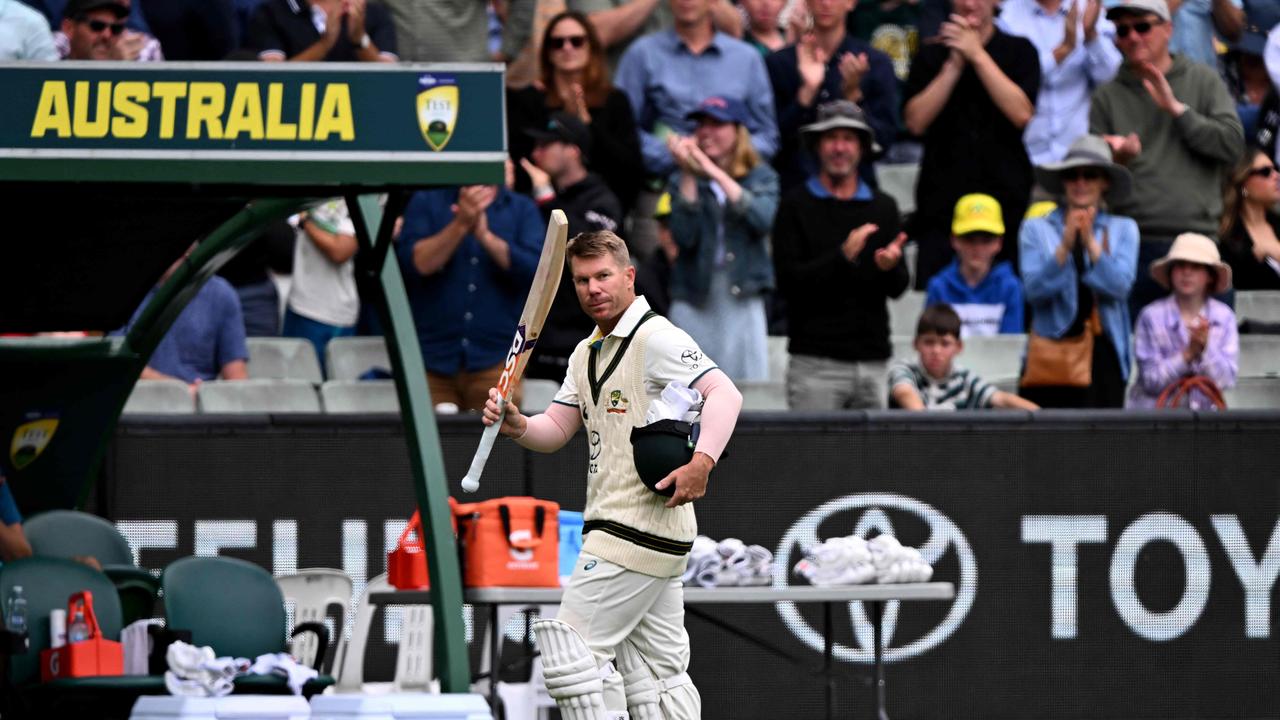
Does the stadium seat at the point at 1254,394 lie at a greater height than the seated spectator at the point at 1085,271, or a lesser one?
lesser

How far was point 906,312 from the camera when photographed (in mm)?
13734

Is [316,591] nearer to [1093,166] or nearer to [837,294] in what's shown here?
[837,294]

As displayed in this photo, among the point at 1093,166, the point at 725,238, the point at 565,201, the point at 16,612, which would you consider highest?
the point at 1093,166

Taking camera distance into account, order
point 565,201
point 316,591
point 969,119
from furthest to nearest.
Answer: point 969,119, point 565,201, point 316,591

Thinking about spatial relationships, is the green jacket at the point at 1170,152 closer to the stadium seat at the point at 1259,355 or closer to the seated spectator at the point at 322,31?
the stadium seat at the point at 1259,355

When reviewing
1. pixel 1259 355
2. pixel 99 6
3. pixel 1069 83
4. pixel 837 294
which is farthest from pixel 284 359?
pixel 1259 355

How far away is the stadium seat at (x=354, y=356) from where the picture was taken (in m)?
12.3

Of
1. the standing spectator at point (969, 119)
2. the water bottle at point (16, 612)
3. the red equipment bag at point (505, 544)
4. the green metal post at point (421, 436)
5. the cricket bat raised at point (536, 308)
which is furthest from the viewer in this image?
the standing spectator at point (969, 119)

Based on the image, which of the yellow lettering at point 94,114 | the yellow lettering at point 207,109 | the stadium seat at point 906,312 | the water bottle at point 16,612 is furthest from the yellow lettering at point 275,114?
the stadium seat at point 906,312

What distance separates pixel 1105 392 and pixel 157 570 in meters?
5.26

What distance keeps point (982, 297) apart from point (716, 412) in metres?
6.14

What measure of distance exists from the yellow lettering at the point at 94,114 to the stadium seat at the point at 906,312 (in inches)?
296

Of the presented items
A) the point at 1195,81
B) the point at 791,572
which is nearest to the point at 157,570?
the point at 791,572

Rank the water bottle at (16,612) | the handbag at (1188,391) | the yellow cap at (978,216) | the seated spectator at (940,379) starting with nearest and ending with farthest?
the water bottle at (16,612) → the seated spectator at (940,379) → the handbag at (1188,391) → the yellow cap at (978,216)
